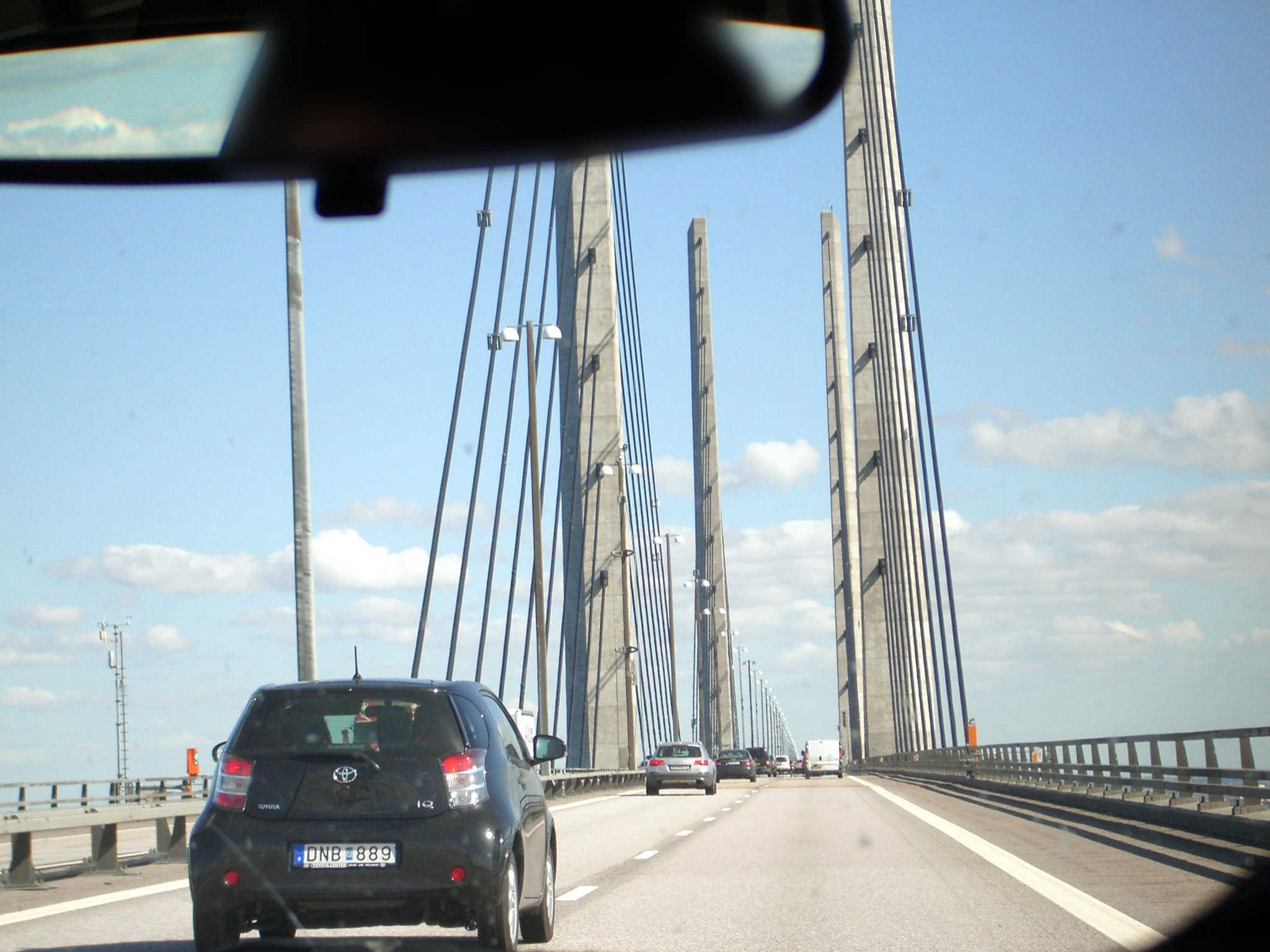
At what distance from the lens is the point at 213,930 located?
874cm

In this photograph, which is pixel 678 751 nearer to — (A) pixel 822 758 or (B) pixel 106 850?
(B) pixel 106 850

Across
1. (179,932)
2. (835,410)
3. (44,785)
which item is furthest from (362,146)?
(835,410)

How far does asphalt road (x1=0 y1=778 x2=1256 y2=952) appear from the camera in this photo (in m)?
10.1

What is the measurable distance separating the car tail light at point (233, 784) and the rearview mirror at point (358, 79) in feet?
15.1

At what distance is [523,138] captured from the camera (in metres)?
5.08

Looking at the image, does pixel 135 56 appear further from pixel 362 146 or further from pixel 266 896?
pixel 266 896

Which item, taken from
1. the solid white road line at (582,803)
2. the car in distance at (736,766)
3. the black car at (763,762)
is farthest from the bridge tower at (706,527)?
the solid white road line at (582,803)

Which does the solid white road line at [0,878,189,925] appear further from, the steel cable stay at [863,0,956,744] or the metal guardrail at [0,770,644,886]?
the steel cable stay at [863,0,956,744]

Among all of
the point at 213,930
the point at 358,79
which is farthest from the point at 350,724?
the point at 358,79

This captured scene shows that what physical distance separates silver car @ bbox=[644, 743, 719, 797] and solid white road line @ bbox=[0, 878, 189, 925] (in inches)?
1113

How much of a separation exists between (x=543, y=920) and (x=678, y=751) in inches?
1343

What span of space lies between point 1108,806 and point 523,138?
63.2ft

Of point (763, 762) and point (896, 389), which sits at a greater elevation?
point (896, 389)

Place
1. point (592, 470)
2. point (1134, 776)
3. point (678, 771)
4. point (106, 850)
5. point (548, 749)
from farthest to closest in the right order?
point (592, 470), point (678, 771), point (1134, 776), point (106, 850), point (548, 749)
